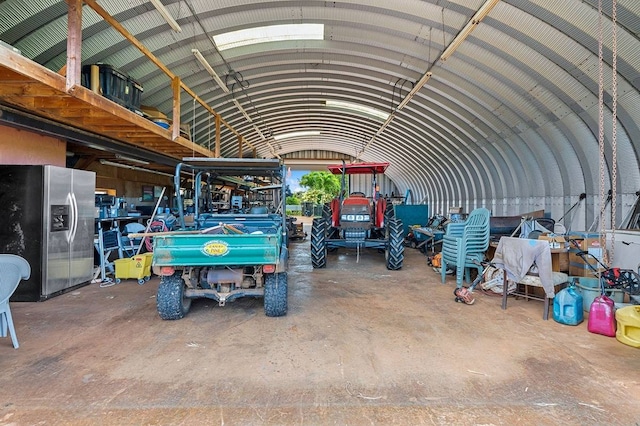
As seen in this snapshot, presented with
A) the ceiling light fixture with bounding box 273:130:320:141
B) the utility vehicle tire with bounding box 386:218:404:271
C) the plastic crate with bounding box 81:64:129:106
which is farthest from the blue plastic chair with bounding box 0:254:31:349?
the ceiling light fixture with bounding box 273:130:320:141

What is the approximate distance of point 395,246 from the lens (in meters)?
6.96

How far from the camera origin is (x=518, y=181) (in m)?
8.97

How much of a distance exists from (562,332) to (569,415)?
1.78 metres

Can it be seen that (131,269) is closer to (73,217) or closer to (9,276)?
(73,217)

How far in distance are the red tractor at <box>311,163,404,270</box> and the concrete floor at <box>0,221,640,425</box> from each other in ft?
7.90

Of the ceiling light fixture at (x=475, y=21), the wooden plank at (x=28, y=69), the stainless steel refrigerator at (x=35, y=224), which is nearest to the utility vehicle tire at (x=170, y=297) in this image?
the stainless steel refrigerator at (x=35, y=224)

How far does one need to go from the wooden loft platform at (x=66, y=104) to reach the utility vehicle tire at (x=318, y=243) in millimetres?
3138

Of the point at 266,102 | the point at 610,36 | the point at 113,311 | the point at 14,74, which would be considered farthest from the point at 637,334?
the point at 266,102

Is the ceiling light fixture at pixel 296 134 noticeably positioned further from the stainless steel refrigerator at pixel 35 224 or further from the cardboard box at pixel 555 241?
the cardboard box at pixel 555 241

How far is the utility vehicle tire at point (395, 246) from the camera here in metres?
6.96

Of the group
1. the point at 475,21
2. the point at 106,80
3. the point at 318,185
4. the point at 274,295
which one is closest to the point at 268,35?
the point at 106,80

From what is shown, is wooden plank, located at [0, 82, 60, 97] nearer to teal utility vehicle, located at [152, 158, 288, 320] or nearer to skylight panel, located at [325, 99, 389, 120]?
teal utility vehicle, located at [152, 158, 288, 320]

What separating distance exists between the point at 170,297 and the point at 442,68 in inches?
280

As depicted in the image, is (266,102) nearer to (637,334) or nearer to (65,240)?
(65,240)
